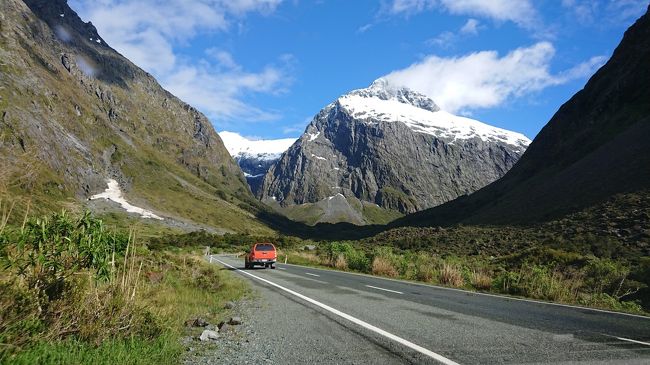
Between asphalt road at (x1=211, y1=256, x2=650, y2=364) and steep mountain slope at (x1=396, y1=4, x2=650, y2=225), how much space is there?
189 ft

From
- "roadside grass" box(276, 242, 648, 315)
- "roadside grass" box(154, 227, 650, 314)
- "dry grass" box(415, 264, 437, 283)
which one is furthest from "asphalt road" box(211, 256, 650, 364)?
"dry grass" box(415, 264, 437, 283)

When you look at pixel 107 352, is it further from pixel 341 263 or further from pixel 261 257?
pixel 341 263

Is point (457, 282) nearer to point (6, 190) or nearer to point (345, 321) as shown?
point (345, 321)

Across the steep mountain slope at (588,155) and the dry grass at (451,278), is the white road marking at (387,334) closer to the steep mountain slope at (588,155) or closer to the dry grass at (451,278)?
the dry grass at (451,278)

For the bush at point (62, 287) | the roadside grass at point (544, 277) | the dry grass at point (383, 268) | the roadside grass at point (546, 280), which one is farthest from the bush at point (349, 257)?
the bush at point (62, 287)

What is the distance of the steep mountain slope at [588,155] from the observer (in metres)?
65.4

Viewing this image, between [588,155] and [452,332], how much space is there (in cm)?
9123

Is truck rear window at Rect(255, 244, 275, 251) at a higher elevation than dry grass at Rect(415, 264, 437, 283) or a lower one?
higher

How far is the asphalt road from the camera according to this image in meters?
5.80

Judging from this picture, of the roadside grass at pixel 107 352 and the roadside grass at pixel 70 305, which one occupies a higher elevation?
the roadside grass at pixel 70 305

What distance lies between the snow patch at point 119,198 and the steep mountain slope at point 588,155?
92902 millimetres

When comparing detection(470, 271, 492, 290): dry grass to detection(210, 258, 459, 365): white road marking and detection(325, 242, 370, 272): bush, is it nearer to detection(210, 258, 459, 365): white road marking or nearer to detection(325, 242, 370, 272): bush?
detection(210, 258, 459, 365): white road marking

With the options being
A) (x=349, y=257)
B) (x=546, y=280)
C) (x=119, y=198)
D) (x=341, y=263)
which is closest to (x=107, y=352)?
(x=546, y=280)

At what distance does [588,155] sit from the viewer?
84.2m
